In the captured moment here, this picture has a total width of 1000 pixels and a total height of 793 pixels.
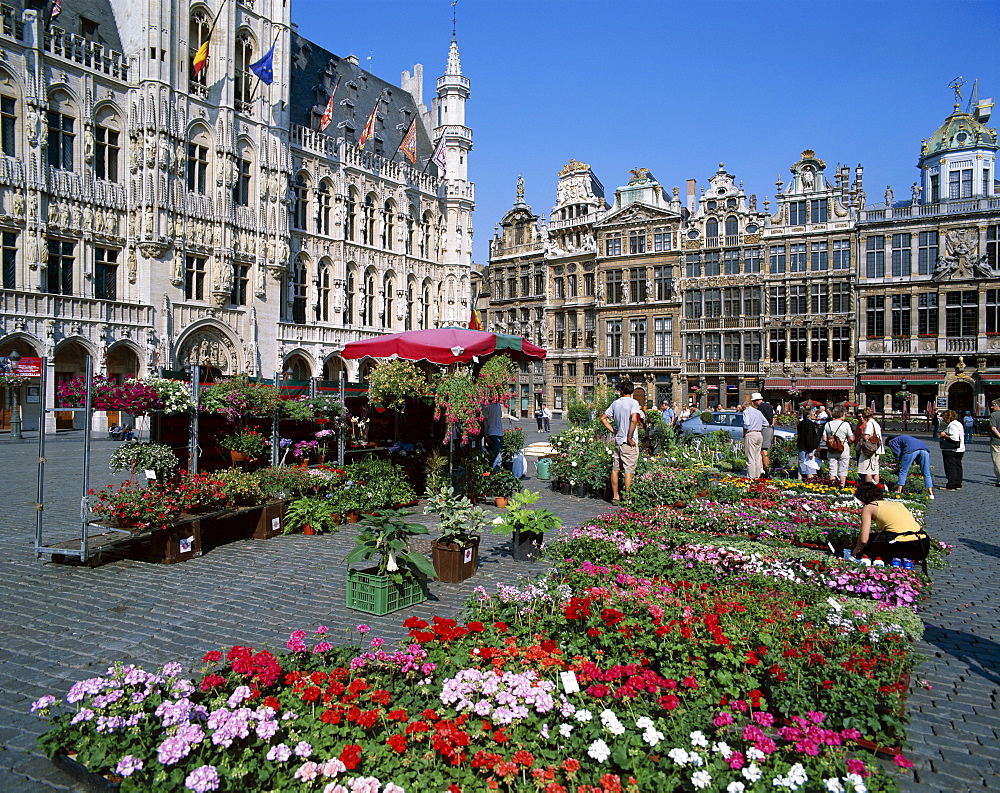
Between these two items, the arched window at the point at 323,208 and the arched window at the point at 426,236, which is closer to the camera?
the arched window at the point at 323,208

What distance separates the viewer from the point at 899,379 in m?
41.4

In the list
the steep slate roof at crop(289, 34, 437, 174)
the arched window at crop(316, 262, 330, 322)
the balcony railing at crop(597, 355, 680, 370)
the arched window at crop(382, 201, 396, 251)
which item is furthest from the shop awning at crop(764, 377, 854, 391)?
the arched window at crop(316, 262, 330, 322)

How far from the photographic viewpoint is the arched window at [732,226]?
151 feet

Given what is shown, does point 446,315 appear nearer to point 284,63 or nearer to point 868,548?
point 284,63

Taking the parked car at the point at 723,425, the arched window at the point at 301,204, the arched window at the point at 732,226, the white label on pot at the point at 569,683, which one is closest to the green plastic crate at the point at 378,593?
the white label on pot at the point at 569,683

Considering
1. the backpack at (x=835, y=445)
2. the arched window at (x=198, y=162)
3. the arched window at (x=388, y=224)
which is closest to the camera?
the backpack at (x=835, y=445)

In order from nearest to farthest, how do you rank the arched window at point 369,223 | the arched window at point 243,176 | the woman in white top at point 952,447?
the woman in white top at point 952,447
the arched window at point 243,176
the arched window at point 369,223

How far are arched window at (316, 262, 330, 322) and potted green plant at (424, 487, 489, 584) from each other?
33358 millimetres

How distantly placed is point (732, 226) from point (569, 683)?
4727cm

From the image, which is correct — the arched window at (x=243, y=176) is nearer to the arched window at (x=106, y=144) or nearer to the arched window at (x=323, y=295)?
the arched window at (x=106, y=144)

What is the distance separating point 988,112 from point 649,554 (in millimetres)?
52316

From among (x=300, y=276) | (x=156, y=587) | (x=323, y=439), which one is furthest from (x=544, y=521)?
(x=300, y=276)

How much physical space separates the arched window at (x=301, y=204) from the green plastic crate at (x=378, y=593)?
34.8 meters

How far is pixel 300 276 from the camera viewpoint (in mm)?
38031
